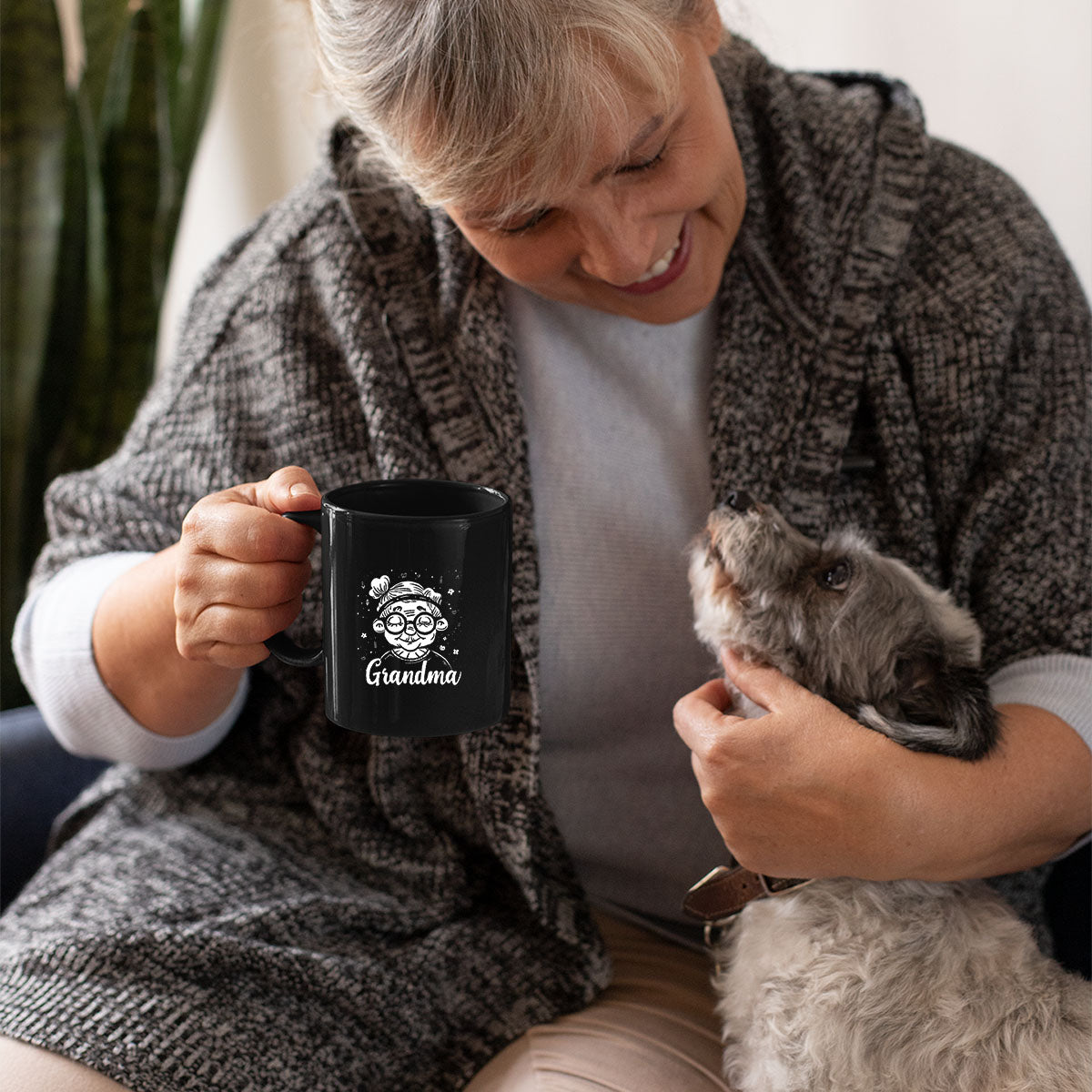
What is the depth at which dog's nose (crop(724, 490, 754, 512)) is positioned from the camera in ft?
3.44

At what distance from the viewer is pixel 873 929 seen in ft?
3.18

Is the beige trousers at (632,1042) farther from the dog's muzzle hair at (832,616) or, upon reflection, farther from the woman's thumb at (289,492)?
the woman's thumb at (289,492)

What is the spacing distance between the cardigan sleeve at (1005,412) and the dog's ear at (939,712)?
0.44 feet

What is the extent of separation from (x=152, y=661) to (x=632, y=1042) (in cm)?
61

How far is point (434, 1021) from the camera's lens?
3.50ft

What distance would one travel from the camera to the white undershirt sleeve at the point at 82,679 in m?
1.09

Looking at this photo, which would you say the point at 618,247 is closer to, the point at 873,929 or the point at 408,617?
the point at 408,617

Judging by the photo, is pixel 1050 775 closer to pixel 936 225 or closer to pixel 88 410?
pixel 936 225

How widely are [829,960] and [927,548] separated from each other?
17.3 inches

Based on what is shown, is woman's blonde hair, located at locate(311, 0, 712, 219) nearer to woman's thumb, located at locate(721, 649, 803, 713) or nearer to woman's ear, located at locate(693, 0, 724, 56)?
woman's ear, located at locate(693, 0, 724, 56)

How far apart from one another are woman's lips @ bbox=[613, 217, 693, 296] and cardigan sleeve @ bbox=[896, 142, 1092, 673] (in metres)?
0.25

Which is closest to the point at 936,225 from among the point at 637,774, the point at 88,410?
the point at 637,774

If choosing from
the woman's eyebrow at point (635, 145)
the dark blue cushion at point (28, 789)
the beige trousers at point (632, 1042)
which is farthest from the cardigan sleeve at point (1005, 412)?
the dark blue cushion at point (28, 789)

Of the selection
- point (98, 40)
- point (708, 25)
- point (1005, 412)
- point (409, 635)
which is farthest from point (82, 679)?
point (98, 40)
